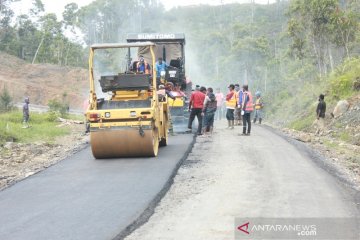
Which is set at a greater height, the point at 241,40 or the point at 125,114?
the point at 241,40

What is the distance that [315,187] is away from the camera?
9.62 meters

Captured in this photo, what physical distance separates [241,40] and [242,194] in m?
47.7

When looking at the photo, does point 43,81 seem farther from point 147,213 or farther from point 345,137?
point 147,213

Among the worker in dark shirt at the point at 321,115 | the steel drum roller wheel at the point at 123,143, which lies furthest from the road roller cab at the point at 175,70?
the steel drum roller wheel at the point at 123,143

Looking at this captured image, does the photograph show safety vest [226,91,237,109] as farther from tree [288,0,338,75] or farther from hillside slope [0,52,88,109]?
hillside slope [0,52,88,109]

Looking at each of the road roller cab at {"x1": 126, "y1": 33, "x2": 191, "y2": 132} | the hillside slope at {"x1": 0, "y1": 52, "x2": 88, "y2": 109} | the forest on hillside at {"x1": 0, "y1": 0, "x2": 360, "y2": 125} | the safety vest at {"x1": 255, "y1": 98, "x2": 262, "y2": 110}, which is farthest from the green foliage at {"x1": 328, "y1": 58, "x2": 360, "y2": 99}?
the hillside slope at {"x1": 0, "y1": 52, "x2": 88, "y2": 109}

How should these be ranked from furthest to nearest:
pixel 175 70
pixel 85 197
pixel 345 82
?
pixel 345 82 < pixel 175 70 < pixel 85 197

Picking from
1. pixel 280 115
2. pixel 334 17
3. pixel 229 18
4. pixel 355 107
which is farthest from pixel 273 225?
pixel 229 18

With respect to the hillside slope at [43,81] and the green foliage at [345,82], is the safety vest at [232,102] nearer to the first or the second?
the green foliage at [345,82]

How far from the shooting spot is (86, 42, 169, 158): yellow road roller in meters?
12.7

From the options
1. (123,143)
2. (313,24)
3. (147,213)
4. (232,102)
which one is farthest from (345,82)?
(147,213)

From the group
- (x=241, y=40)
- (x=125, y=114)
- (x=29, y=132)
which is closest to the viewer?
(x=125, y=114)

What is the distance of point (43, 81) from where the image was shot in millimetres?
57344

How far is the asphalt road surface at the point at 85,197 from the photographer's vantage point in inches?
294
